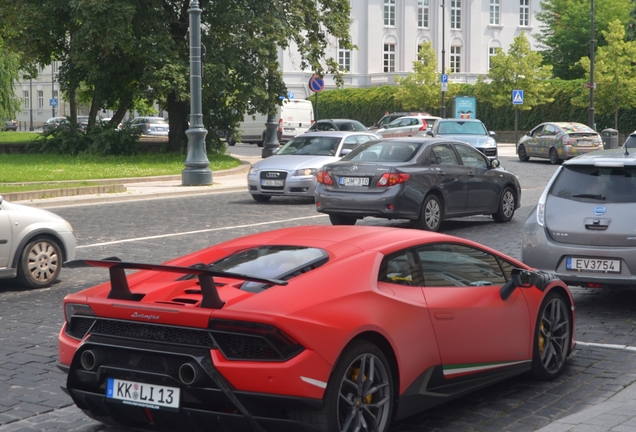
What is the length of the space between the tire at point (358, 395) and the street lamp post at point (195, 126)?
67.6 feet

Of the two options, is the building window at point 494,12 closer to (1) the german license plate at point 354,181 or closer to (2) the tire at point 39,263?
(1) the german license plate at point 354,181

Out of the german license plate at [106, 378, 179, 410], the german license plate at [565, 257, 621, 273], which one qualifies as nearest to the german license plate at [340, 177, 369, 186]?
the german license plate at [565, 257, 621, 273]

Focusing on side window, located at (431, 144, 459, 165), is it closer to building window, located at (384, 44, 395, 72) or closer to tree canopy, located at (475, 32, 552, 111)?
tree canopy, located at (475, 32, 552, 111)

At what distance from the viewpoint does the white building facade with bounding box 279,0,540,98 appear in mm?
84188

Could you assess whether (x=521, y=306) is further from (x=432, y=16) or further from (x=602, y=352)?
(x=432, y=16)

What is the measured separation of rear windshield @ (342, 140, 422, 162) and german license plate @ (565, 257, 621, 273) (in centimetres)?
666

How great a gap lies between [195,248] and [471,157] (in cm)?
546

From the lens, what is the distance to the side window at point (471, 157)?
16422mm

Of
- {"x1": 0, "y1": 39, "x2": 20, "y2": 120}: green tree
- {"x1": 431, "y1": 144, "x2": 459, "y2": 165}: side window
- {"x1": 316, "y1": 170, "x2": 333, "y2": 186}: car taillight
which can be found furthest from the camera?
{"x1": 0, "y1": 39, "x2": 20, "y2": 120}: green tree

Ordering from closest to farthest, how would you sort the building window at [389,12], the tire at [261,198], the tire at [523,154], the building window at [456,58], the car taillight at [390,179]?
the car taillight at [390,179] → the tire at [261,198] → the tire at [523,154] → the building window at [389,12] → the building window at [456,58]

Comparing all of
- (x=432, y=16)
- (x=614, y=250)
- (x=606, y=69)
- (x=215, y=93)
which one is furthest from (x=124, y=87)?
(x=432, y=16)

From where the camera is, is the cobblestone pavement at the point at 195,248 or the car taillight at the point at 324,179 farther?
the car taillight at the point at 324,179

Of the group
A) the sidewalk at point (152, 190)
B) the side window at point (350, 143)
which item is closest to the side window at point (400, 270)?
the sidewalk at point (152, 190)

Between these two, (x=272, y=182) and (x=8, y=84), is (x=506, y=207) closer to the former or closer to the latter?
(x=272, y=182)
